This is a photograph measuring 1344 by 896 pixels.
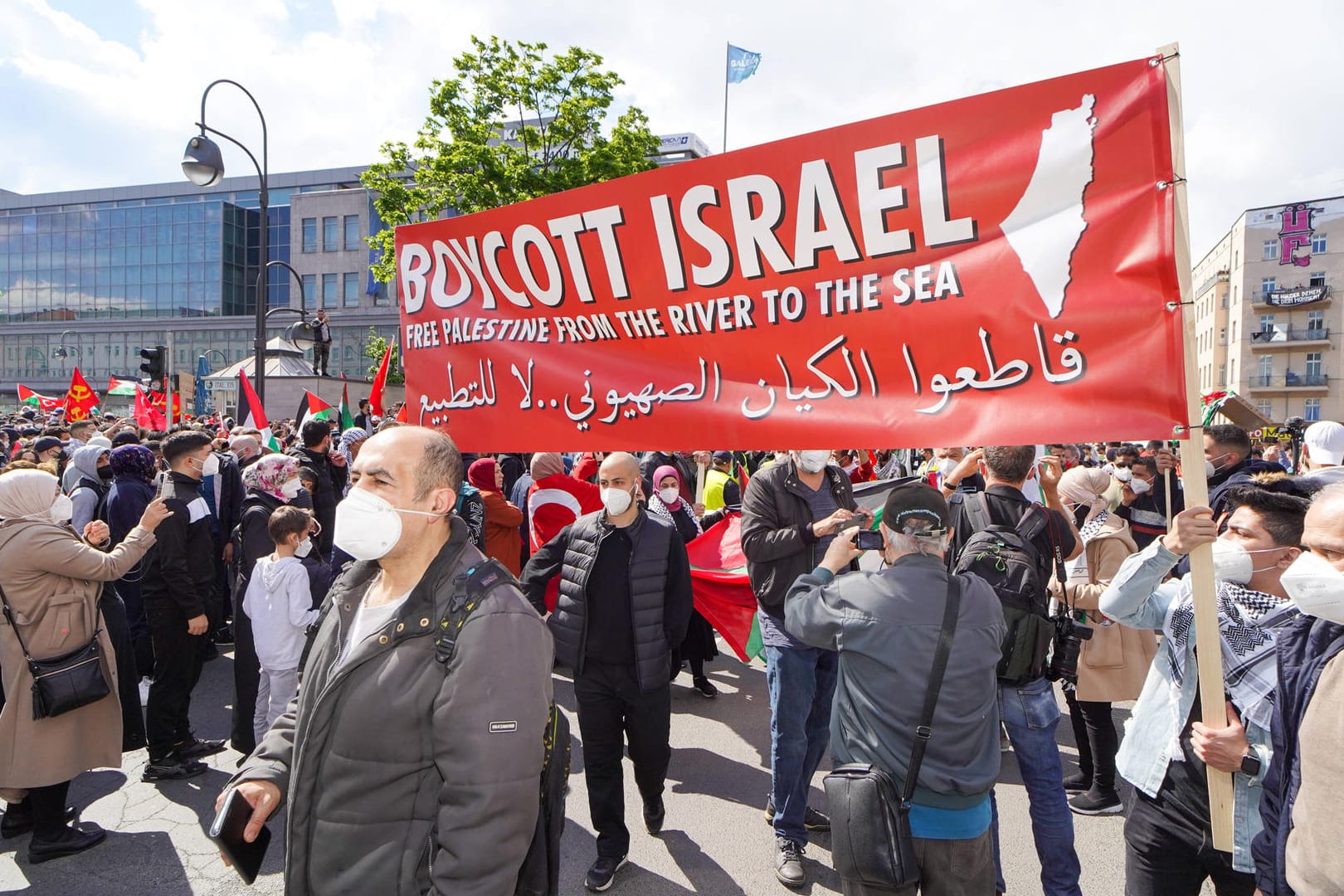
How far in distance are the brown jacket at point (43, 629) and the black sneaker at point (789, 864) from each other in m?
3.56

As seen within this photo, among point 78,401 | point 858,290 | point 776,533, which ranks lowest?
point 776,533

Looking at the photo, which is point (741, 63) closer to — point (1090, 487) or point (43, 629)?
point (1090, 487)

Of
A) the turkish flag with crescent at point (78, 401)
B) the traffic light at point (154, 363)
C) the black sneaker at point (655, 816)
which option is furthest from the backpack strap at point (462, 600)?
the turkish flag with crescent at point (78, 401)

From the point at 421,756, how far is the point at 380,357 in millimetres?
44281

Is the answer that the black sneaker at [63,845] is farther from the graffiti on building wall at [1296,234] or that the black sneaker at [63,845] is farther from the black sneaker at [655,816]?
the graffiti on building wall at [1296,234]

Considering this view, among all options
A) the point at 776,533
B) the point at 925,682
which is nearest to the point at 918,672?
the point at 925,682

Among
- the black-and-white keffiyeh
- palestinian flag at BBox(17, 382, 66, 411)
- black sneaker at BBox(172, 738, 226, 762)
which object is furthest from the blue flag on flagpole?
the black-and-white keffiyeh

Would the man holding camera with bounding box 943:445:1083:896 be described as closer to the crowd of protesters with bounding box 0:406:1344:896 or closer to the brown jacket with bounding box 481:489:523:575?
the crowd of protesters with bounding box 0:406:1344:896

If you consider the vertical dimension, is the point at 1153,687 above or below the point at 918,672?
below

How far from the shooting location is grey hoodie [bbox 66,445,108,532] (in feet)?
21.1

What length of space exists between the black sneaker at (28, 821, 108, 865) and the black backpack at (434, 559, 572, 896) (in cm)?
338

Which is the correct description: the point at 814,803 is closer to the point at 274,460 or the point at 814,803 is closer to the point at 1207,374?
the point at 274,460

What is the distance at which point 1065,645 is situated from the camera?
3.99 m

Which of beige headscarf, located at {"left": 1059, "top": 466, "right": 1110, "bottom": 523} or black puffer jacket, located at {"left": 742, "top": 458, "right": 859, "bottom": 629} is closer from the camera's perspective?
black puffer jacket, located at {"left": 742, "top": 458, "right": 859, "bottom": 629}
